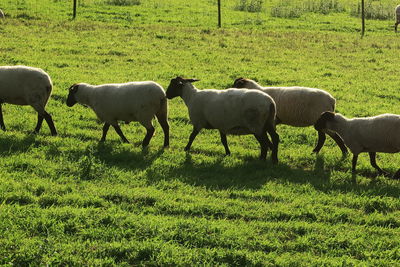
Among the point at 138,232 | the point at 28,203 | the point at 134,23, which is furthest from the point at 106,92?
the point at 134,23

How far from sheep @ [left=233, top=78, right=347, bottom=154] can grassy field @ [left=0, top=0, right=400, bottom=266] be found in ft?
1.30

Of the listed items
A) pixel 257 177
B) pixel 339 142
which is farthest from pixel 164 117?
pixel 339 142

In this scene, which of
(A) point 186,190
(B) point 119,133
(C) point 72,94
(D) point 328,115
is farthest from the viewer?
(C) point 72,94

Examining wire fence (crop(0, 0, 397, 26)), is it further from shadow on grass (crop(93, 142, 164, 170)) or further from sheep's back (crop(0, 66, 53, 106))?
shadow on grass (crop(93, 142, 164, 170))

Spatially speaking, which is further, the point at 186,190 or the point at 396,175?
the point at 396,175

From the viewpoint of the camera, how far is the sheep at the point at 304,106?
39.9 feet

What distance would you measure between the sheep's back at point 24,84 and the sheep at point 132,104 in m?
1.06

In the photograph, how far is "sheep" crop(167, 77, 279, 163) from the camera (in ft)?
35.6

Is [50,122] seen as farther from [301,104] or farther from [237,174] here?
[301,104]

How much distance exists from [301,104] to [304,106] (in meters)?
0.08

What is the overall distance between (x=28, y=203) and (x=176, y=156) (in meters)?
3.49

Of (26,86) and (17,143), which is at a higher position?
(26,86)

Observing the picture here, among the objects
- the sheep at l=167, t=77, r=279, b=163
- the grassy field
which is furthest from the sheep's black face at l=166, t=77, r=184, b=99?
the grassy field

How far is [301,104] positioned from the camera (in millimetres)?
12320
